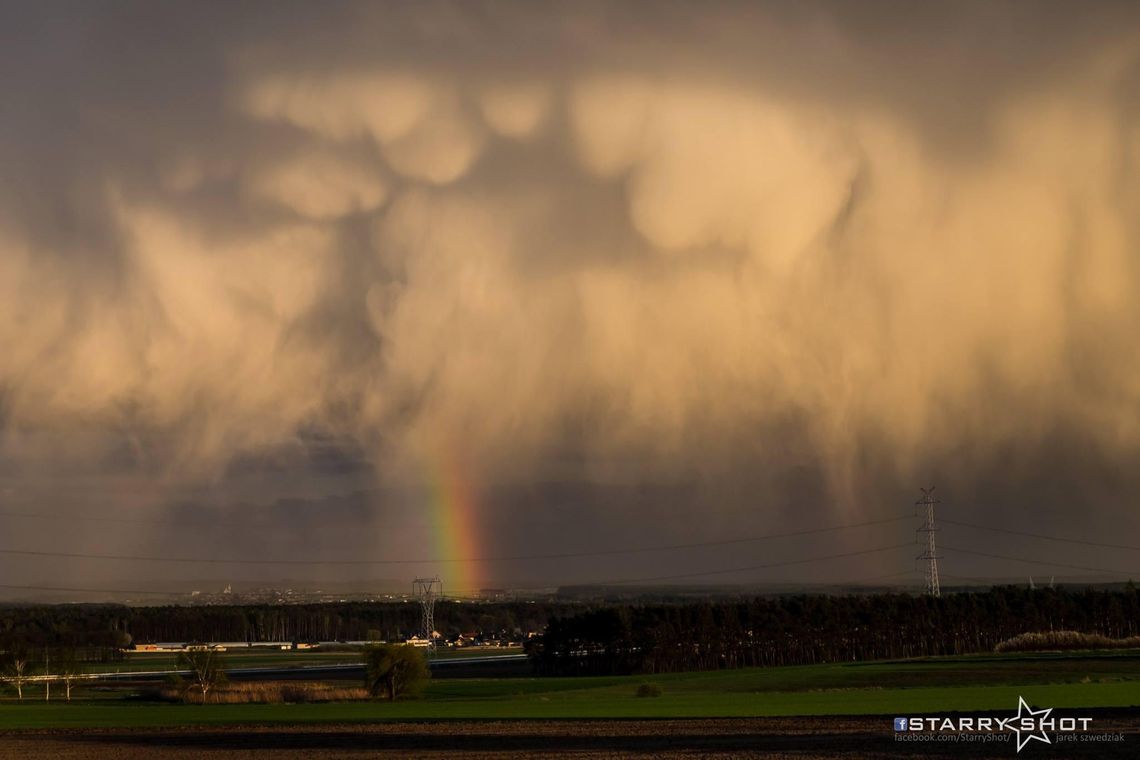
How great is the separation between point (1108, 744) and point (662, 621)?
148 metres

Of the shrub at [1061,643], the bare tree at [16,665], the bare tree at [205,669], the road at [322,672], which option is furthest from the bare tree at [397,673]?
the shrub at [1061,643]

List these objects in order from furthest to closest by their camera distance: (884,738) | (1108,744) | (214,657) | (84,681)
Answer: (84,681)
(214,657)
(884,738)
(1108,744)

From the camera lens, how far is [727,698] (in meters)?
98.6

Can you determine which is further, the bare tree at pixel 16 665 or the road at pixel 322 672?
the road at pixel 322 672

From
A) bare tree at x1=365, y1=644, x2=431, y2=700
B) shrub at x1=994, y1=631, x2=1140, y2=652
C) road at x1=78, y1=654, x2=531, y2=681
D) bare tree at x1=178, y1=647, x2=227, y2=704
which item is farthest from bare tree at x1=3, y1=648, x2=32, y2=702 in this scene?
shrub at x1=994, y1=631, x2=1140, y2=652

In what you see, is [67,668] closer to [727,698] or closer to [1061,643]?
Answer: [727,698]

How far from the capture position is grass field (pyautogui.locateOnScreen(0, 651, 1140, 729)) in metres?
81.1

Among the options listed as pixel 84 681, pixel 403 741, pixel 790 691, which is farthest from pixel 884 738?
pixel 84 681

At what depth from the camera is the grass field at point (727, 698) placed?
266 feet

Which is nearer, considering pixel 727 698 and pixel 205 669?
pixel 727 698

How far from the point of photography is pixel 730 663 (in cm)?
19788

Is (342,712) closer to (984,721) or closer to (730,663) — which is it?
(984,721)

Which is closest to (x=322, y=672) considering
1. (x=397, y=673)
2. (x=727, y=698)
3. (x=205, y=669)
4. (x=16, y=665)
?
(x=205, y=669)

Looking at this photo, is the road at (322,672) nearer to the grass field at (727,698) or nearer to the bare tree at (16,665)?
the bare tree at (16,665)
